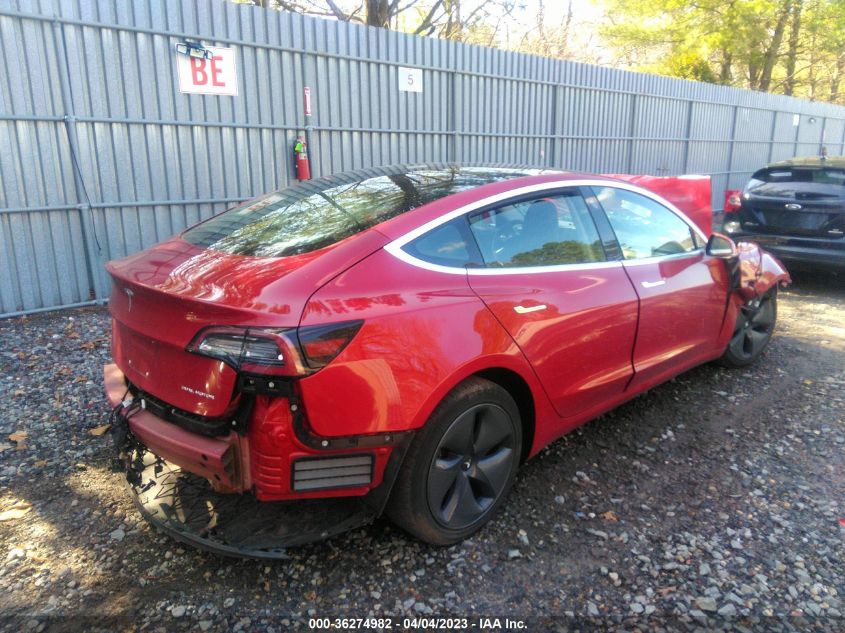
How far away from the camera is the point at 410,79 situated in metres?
8.59

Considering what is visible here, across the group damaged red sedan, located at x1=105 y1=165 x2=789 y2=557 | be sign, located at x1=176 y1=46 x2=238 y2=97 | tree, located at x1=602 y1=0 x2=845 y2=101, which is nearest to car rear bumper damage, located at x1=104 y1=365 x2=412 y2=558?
damaged red sedan, located at x1=105 y1=165 x2=789 y2=557

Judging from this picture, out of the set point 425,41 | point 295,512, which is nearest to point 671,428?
point 295,512

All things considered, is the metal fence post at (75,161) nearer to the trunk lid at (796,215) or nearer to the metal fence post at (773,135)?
the trunk lid at (796,215)

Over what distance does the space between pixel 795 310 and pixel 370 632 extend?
21.0 feet

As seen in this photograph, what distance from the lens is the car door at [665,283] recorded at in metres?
3.58

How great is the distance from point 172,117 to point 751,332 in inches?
231

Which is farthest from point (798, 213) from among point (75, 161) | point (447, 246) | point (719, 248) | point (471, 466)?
point (75, 161)

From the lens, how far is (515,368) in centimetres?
280

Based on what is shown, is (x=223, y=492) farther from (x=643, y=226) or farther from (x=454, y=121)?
(x=454, y=121)

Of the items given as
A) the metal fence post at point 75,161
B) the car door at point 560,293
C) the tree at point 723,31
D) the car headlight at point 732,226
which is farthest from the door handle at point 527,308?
the tree at point 723,31

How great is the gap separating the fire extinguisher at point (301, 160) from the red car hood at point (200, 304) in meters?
4.92

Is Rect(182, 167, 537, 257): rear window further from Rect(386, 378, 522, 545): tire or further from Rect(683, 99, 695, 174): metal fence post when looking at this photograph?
Rect(683, 99, 695, 174): metal fence post

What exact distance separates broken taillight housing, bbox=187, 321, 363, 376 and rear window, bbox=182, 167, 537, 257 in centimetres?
50

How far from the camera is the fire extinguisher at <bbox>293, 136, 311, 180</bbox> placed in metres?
7.51
